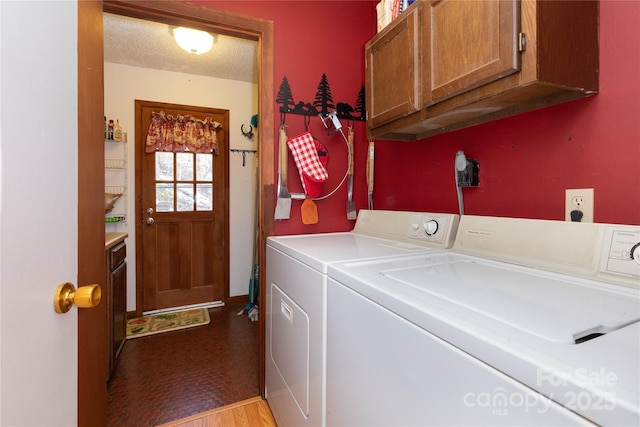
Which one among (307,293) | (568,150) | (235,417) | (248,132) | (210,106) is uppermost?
(210,106)

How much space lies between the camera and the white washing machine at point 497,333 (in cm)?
38

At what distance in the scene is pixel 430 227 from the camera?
1.30 metres

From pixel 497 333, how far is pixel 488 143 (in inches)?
41.4

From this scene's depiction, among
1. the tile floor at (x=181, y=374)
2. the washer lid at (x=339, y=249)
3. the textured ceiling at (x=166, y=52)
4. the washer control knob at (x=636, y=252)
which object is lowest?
the tile floor at (x=181, y=374)

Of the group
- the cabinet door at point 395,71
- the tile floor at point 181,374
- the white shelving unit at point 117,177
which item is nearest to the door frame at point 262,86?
the tile floor at point 181,374

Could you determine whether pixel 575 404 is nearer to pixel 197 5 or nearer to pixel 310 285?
pixel 310 285

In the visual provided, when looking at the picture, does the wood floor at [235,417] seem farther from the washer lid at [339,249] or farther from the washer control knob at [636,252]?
the washer control knob at [636,252]

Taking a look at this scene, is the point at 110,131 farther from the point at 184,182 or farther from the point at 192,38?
the point at 192,38

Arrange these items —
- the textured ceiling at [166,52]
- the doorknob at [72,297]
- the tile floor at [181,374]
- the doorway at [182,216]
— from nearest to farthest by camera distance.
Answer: the doorknob at [72,297], the tile floor at [181,374], the textured ceiling at [166,52], the doorway at [182,216]

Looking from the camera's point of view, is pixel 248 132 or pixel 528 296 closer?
pixel 528 296

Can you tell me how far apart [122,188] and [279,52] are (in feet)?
7.01

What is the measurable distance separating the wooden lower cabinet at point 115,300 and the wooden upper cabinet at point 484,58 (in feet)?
6.04

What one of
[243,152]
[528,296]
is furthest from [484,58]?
[243,152]

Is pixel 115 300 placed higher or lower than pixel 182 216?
lower
